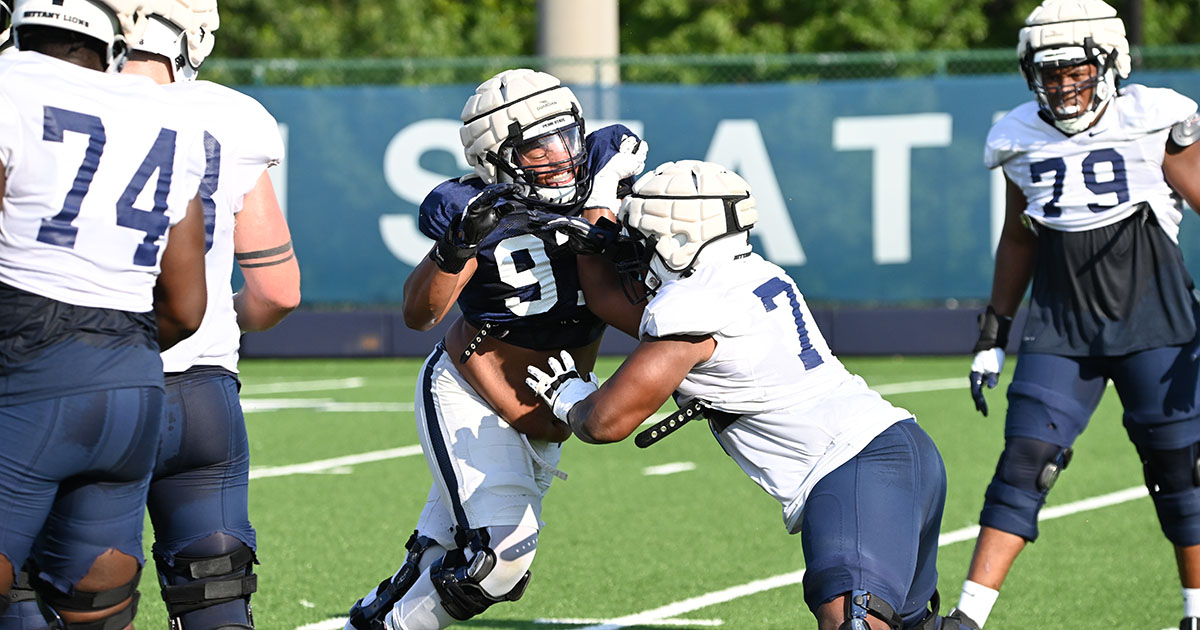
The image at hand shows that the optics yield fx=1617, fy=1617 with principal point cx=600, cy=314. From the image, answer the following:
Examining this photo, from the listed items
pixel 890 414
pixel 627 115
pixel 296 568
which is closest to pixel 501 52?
pixel 627 115

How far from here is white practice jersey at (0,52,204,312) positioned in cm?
304

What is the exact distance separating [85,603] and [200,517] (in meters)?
0.46

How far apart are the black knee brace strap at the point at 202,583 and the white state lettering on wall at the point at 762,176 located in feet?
33.6

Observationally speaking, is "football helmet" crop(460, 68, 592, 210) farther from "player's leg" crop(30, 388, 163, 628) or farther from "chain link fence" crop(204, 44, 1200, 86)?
"chain link fence" crop(204, 44, 1200, 86)

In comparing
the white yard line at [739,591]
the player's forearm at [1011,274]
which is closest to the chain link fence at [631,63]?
the white yard line at [739,591]

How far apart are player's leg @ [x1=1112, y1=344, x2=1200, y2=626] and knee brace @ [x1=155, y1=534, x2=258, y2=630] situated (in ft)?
9.55

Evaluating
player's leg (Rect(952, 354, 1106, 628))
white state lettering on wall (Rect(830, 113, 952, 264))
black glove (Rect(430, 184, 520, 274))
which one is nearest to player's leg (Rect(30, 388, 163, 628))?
black glove (Rect(430, 184, 520, 274))

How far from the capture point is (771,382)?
13.1 feet

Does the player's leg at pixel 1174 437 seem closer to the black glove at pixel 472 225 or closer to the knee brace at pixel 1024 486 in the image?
the knee brace at pixel 1024 486

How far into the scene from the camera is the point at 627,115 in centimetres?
1405

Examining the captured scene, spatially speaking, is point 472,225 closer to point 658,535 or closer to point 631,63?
point 658,535

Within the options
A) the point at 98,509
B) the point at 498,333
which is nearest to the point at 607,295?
the point at 498,333

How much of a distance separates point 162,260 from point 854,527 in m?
1.71

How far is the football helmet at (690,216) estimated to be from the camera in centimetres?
399
